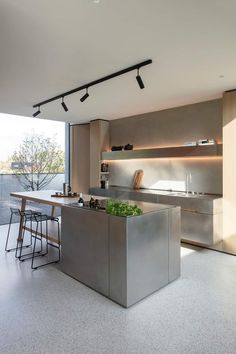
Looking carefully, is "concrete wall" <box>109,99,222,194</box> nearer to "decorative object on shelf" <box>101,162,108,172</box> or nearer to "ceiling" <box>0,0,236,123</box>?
"decorative object on shelf" <box>101,162,108,172</box>

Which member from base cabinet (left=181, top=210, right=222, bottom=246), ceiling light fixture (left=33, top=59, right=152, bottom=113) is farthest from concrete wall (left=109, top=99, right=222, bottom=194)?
ceiling light fixture (left=33, top=59, right=152, bottom=113)

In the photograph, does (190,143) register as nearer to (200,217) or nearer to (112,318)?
(200,217)

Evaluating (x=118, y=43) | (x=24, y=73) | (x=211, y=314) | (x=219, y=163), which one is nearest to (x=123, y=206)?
(x=211, y=314)

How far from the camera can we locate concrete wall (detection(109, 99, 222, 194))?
4.51 m

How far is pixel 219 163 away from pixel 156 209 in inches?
Result: 86.2

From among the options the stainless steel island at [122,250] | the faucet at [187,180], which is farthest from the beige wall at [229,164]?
the stainless steel island at [122,250]

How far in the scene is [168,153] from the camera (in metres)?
4.81

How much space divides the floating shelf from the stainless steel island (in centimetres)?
164

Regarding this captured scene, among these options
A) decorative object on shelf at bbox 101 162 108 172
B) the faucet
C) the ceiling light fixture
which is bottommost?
the faucet

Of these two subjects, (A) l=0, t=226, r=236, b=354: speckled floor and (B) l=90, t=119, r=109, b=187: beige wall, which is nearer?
(A) l=0, t=226, r=236, b=354: speckled floor

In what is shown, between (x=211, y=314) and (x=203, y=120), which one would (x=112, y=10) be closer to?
(x=211, y=314)

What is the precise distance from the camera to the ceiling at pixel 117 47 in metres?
1.92

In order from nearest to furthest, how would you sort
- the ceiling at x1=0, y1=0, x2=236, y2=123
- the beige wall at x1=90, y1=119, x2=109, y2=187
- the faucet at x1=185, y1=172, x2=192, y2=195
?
the ceiling at x1=0, y1=0, x2=236, y2=123
the faucet at x1=185, y1=172, x2=192, y2=195
the beige wall at x1=90, y1=119, x2=109, y2=187

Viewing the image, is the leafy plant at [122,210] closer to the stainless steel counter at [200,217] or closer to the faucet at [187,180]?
the stainless steel counter at [200,217]
